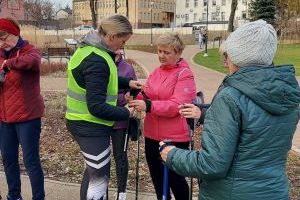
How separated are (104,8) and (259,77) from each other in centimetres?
9169

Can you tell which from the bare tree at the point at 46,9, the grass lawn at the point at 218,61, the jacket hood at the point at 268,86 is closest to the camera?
the jacket hood at the point at 268,86

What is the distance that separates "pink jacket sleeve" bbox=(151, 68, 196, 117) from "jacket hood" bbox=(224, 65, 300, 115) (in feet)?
4.49

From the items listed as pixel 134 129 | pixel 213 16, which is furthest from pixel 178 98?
pixel 213 16

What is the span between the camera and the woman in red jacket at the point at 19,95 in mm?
4047

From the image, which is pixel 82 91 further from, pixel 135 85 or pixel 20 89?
pixel 20 89

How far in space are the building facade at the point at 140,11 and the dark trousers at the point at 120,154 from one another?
77789 millimetres

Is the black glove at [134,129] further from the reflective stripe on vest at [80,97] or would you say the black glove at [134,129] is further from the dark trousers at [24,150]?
the dark trousers at [24,150]

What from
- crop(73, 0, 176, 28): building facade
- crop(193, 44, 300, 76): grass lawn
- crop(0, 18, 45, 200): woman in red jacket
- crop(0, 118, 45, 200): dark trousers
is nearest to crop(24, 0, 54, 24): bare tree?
crop(73, 0, 176, 28): building facade

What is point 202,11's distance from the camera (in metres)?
92.9

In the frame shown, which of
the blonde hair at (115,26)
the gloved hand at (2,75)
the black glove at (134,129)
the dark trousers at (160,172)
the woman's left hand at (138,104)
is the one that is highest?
the blonde hair at (115,26)

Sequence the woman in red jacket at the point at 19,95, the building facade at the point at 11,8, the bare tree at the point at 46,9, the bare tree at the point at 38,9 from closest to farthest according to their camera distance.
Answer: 1. the woman in red jacket at the point at 19,95
2. the building facade at the point at 11,8
3. the bare tree at the point at 38,9
4. the bare tree at the point at 46,9

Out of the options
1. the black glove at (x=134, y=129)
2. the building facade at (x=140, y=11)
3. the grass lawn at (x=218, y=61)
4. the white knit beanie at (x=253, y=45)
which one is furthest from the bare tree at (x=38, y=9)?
the white knit beanie at (x=253, y=45)

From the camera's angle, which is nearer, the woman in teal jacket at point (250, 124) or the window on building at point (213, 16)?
the woman in teal jacket at point (250, 124)

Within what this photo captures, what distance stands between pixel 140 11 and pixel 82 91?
87033 mm
